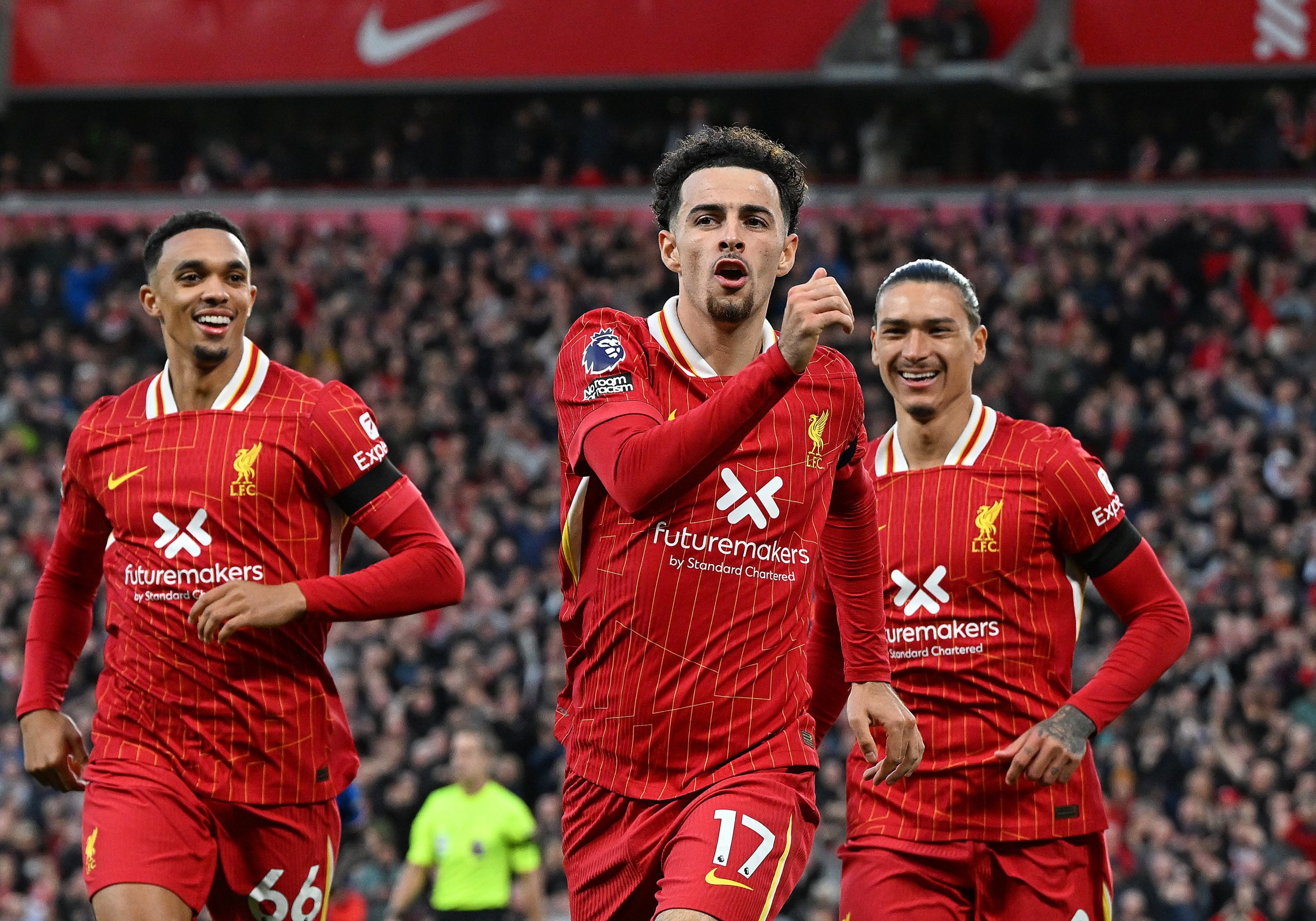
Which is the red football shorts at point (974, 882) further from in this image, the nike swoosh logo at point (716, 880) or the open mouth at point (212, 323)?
the open mouth at point (212, 323)

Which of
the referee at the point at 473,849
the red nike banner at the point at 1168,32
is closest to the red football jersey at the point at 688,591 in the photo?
the referee at the point at 473,849

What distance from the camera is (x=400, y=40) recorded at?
85.5ft

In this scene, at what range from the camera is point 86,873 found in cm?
496

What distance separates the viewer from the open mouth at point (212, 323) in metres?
5.43

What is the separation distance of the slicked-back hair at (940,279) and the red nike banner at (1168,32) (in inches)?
735

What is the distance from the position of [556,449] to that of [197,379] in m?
12.8

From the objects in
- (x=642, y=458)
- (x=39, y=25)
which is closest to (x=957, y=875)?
(x=642, y=458)

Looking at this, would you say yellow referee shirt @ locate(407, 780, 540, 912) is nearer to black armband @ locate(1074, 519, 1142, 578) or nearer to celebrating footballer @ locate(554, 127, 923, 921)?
black armband @ locate(1074, 519, 1142, 578)

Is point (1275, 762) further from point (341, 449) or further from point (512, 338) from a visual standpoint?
point (512, 338)

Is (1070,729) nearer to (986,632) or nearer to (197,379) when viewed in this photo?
(986,632)

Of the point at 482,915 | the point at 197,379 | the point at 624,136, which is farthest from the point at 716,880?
the point at 624,136

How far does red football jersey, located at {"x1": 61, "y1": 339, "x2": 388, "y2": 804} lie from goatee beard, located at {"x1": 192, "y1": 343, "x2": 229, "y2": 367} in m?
0.10

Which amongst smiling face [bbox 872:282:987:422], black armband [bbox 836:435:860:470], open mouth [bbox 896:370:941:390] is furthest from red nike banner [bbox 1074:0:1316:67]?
black armband [bbox 836:435:860:470]

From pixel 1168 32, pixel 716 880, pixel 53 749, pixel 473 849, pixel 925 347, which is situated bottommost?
pixel 473 849
